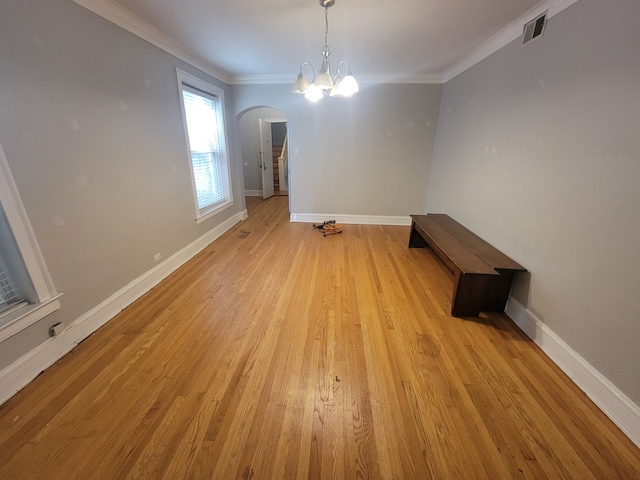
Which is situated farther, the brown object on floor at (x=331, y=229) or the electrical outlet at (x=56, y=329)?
the brown object on floor at (x=331, y=229)

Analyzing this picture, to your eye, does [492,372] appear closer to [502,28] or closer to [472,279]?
[472,279]

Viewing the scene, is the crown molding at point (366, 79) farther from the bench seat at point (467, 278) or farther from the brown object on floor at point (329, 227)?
the bench seat at point (467, 278)

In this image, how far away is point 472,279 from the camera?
6.92 feet

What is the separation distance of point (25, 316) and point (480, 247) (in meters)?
3.49

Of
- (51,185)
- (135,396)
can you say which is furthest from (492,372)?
(51,185)

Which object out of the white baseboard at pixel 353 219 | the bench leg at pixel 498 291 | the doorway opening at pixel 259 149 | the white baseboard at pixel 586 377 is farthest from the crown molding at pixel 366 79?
the white baseboard at pixel 586 377

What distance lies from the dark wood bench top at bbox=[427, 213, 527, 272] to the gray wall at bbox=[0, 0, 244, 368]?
10.5 ft

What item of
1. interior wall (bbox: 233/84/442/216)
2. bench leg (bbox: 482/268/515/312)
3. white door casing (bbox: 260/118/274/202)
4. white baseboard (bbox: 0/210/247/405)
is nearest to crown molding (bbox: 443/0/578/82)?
interior wall (bbox: 233/84/442/216)

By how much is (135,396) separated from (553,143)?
3.18 meters

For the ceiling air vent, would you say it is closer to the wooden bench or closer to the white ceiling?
the white ceiling

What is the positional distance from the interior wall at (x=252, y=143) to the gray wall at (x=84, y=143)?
163 inches

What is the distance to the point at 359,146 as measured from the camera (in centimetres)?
439

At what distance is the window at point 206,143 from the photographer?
3.21 metres

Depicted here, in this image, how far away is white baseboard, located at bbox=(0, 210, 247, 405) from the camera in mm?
1465
